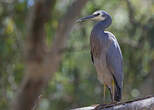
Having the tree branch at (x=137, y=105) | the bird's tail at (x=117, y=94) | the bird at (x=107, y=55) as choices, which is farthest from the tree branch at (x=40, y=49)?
the tree branch at (x=137, y=105)

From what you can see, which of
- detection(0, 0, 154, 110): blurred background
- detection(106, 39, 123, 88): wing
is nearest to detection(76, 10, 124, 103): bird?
detection(106, 39, 123, 88): wing

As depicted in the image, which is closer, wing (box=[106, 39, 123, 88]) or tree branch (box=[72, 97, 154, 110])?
tree branch (box=[72, 97, 154, 110])

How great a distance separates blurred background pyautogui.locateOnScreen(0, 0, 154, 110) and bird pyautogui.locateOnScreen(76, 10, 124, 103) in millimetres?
6330

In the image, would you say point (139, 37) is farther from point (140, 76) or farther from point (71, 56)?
point (71, 56)

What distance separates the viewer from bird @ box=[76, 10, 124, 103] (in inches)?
227

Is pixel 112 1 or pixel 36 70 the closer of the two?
pixel 36 70

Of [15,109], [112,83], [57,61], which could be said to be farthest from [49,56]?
[112,83]

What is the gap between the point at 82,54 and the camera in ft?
45.4

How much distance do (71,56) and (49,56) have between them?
2420 mm

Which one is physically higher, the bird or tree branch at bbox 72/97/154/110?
the bird

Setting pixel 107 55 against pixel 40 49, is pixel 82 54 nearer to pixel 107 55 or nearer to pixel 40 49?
pixel 40 49

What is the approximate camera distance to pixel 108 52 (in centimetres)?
582

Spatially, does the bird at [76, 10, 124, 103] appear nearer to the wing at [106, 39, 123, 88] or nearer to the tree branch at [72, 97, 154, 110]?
the wing at [106, 39, 123, 88]

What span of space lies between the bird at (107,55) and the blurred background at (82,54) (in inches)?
249
